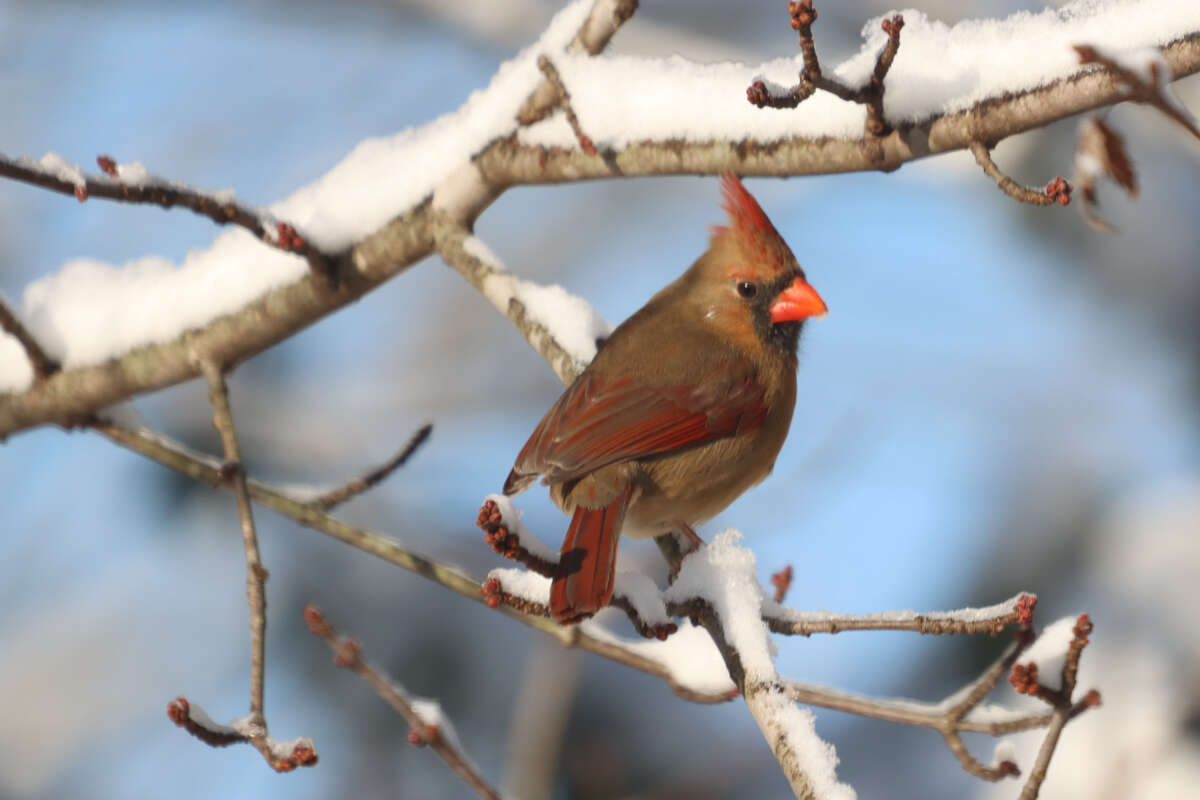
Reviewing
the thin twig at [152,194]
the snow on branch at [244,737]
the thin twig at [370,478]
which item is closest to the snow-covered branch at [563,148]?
the thin twig at [152,194]

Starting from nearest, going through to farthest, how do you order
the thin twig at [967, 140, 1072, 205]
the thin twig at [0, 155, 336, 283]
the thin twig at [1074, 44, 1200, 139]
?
the thin twig at [1074, 44, 1200, 139] < the thin twig at [967, 140, 1072, 205] < the thin twig at [0, 155, 336, 283]

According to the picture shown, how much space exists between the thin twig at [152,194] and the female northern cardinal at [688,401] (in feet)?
2.36

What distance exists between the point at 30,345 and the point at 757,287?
182 cm

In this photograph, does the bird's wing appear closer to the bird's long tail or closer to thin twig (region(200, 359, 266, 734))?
the bird's long tail

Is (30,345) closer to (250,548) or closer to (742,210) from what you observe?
(250,548)

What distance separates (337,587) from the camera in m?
6.30

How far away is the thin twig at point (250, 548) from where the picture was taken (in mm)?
2055

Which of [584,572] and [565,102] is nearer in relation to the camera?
[584,572]

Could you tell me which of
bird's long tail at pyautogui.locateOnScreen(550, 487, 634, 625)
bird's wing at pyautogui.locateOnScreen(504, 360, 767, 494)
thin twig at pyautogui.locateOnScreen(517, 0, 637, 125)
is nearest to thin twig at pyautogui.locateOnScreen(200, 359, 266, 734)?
bird's long tail at pyautogui.locateOnScreen(550, 487, 634, 625)

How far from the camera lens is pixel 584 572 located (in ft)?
6.48

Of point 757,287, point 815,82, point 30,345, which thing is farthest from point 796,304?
point 30,345

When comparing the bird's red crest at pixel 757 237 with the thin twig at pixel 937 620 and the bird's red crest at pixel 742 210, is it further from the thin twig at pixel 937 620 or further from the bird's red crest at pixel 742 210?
A: the thin twig at pixel 937 620

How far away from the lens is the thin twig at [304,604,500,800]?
2.35m

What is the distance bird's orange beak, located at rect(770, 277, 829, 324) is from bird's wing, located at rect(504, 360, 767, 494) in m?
0.27
